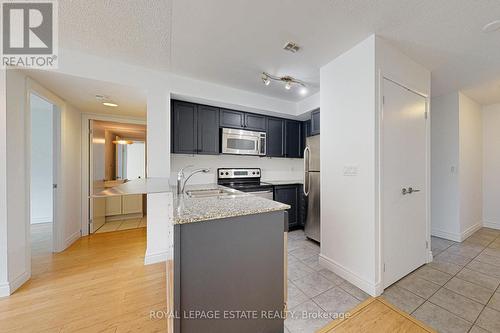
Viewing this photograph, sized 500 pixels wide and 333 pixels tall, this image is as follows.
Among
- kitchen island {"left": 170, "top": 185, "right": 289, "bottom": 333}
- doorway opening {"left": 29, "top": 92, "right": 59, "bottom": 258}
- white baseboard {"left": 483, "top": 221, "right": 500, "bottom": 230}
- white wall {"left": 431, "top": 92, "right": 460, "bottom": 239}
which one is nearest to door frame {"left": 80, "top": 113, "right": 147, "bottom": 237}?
doorway opening {"left": 29, "top": 92, "right": 59, "bottom": 258}

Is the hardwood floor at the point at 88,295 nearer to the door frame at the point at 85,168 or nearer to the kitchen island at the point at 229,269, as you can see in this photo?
the door frame at the point at 85,168

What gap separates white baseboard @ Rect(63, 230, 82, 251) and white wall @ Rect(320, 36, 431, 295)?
12.6ft

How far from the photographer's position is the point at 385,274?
1.85m

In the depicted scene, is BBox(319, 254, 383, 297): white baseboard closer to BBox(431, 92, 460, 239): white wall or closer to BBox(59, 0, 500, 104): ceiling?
BBox(59, 0, 500, 104): ceiling

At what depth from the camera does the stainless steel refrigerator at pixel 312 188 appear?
295 centimetres

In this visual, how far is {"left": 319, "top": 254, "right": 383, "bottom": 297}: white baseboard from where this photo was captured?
175 centimetres

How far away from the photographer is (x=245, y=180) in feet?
11.8

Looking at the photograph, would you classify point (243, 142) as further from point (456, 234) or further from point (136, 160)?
point (456, 234)

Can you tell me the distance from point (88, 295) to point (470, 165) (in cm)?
596

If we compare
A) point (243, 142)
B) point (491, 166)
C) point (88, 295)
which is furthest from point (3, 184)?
point (491, 166)

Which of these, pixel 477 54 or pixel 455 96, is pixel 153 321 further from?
pixel 455 96

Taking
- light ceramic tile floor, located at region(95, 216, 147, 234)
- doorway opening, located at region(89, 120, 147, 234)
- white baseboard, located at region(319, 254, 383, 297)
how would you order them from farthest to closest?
light ceramic tile floor, located at region(95, 216, 147, 234), doorway opening, located at region(89, 120, 147, 234), white baseboard, located at region(319, 254, 383, 297)

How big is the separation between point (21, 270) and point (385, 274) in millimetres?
3855

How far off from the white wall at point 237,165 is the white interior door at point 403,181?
7.66ft
